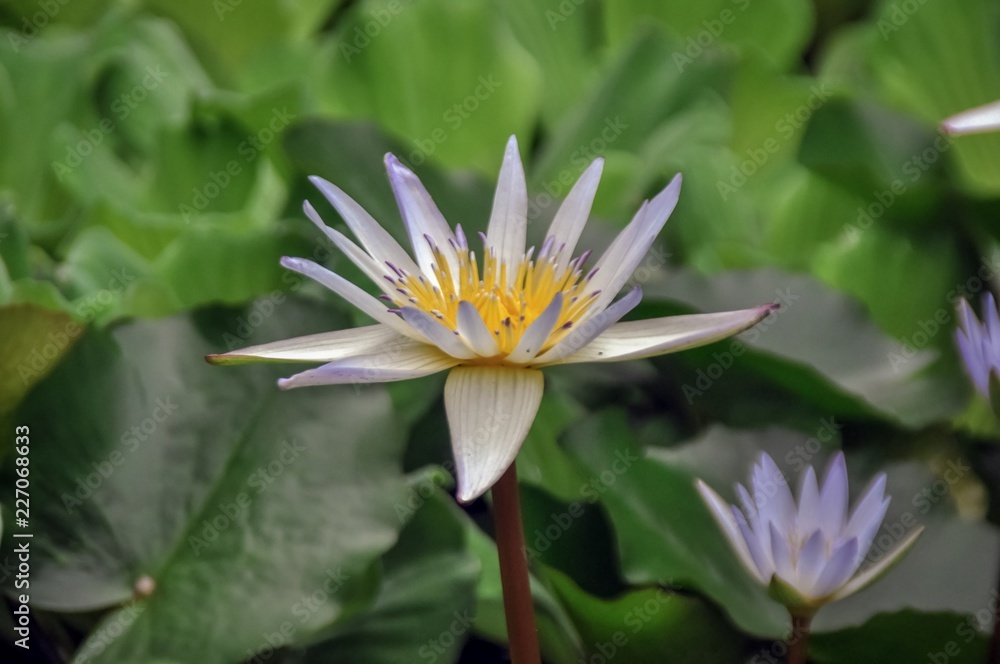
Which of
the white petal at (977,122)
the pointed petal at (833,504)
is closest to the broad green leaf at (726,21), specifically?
the white petal at (977,122)

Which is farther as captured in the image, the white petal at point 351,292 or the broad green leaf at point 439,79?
the broad green leaf at point 439,79

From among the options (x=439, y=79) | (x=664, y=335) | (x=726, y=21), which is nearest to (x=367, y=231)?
(x=664, y=335)

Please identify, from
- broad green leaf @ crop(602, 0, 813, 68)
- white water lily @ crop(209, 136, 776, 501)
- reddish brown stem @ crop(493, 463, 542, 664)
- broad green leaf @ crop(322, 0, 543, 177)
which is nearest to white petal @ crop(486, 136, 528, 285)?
white water lily @ crop(209, 136, 776, 501)

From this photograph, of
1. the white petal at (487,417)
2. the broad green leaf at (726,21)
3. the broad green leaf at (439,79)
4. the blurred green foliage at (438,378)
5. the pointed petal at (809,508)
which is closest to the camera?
the white petal at (487,417)

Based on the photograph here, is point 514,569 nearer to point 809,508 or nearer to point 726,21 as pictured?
point 809,508

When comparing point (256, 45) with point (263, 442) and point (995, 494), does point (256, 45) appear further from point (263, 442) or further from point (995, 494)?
point (995, 494)

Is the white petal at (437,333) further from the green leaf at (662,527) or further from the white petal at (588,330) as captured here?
the green leaf at (662,527)

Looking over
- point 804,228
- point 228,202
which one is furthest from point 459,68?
point 804,228
